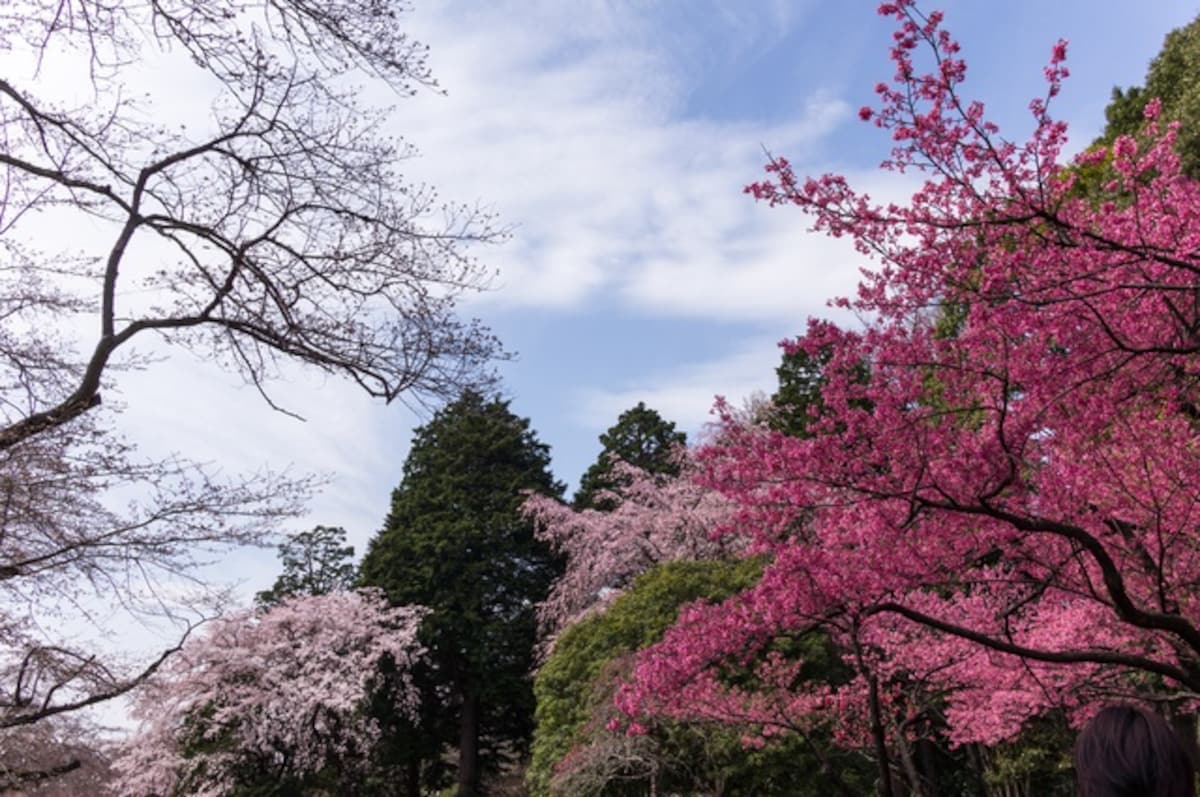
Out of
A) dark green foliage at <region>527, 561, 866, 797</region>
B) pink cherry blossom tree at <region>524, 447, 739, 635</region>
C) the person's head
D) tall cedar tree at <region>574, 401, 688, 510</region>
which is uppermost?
tall cedar tree at <region>574, 401, 688, 510</region>

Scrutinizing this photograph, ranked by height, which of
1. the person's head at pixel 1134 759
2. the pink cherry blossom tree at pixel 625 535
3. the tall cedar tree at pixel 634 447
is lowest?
the person's head at pixel 1134 759

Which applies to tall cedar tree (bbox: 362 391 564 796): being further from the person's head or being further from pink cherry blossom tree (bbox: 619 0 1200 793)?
the person's head

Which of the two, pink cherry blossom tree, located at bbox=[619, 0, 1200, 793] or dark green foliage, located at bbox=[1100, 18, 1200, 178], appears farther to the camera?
dark green foliage, located at bbox=[1100, 18, 1200, 178]

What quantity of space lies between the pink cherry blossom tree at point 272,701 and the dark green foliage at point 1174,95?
14450 mm

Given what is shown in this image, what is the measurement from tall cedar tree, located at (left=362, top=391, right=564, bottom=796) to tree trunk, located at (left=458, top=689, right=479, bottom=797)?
0.02m

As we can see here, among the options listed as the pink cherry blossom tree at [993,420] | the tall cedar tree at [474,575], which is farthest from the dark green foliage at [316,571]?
the pink cherry blossom tree at [993,420]

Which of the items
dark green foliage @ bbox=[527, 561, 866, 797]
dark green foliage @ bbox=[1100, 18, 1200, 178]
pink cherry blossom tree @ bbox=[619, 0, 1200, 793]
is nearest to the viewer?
pink cherry blossom tree @ bbox=[619, 0, 1200, 793]

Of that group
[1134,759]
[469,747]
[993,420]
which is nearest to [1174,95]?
[993,420]

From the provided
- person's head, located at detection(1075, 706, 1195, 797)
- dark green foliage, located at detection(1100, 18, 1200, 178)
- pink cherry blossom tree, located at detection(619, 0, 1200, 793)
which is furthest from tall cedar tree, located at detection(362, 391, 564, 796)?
person's head, located at detection(1075, 706, 1195, 797)

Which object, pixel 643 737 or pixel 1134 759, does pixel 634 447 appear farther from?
pixel 1134 759

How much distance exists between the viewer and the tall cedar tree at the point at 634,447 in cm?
2203

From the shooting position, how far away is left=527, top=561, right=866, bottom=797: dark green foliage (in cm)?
964

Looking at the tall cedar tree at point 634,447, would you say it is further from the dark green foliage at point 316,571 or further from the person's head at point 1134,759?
the person's head at point 1134,759

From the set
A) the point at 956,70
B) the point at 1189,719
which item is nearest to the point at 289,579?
the point at 1189,719
